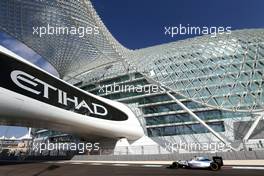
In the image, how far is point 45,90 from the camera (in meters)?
35.6

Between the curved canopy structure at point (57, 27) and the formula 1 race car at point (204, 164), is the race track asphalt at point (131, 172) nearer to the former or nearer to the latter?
the formula 1 race car at point (204, 164)

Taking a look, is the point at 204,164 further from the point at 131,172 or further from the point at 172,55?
the point at 172,55

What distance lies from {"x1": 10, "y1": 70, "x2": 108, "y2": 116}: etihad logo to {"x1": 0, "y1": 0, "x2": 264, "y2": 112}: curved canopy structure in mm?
10213

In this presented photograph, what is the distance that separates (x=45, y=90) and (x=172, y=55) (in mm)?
32566

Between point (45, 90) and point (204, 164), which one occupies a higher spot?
point (45, 90)

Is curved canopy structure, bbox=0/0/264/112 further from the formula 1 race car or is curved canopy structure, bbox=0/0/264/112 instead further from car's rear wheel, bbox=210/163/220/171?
car's rear wheel, bbox=210/163/220/171

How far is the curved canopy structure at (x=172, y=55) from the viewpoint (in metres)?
43.4

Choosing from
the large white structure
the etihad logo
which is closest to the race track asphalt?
the etihad logo

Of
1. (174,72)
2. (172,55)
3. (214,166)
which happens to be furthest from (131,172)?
(172,55)

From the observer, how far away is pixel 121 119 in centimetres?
4891

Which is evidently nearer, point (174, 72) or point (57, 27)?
point (57, 27)

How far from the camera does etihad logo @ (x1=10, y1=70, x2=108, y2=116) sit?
32.4m

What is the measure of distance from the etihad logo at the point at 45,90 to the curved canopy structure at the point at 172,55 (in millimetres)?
10213

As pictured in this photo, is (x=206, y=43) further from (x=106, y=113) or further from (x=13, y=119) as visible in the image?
(x=13, y=119)
